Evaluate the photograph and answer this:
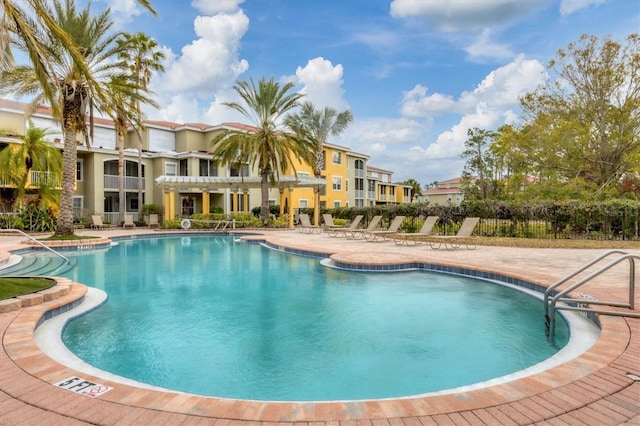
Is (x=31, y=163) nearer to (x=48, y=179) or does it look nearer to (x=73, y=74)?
(x=48, y=179)

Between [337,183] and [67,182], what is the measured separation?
96.4 ft

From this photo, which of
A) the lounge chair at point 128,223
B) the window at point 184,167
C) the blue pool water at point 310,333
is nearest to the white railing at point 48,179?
the lounge chair at point 128,223

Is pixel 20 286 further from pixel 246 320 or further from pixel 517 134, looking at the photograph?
pixel 517 134

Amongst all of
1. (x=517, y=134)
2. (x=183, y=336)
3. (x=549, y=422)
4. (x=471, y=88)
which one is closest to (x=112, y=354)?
(x=183, y=336)

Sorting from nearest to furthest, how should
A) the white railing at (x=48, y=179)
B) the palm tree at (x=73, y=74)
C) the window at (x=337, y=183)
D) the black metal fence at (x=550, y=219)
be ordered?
the palm tree at (x=73, y=74), the black metal fence at (x=550, y=219), the white railing at (x=48, y=179), the window at (x=337, y=183)

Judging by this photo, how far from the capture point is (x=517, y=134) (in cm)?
2534

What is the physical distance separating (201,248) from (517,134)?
20.7 m

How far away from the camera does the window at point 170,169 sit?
3180 centimetres

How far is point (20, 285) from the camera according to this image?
6625 mm

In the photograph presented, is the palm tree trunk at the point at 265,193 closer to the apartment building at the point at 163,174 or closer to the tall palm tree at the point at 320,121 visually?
the apartment building at the point at 163,174

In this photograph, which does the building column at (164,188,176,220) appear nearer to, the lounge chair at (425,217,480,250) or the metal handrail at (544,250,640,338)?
the lounge chair at (425,217,480,250)

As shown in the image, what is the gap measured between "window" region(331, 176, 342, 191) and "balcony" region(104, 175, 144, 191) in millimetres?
19655

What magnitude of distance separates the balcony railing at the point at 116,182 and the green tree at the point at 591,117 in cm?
2849

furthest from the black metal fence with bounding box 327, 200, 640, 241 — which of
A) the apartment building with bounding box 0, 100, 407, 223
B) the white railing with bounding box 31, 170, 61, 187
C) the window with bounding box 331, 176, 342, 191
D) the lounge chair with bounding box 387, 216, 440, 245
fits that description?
the window with bounding box 331, 176, 342, 191
